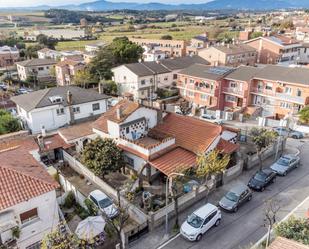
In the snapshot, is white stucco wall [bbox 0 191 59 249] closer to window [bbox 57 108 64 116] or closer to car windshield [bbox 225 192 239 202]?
car windshield [bbox 225 192 239 202]

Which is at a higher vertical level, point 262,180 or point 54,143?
point 54,143

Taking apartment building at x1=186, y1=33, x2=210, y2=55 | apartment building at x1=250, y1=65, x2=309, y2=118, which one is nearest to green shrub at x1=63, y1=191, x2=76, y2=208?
apartment building at x1=250, y1=65, x2=309, y2=118

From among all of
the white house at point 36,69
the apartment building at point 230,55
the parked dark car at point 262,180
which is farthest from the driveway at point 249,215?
the white house at point 36,69

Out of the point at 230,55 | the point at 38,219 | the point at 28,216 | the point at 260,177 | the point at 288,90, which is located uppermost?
the point at 230,55

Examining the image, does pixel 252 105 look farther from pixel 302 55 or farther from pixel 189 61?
pixel 302 55

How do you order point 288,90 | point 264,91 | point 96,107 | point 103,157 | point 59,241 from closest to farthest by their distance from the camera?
point 59,241 → point 103,157 → point 96,107 → point 288,90 → point 264,91

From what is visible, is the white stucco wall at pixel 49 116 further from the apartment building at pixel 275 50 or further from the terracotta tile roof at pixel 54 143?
the apartment building at pixel 275 50

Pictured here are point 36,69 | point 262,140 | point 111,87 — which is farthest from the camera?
point 36,69

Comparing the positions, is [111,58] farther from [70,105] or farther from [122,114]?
[122,114]

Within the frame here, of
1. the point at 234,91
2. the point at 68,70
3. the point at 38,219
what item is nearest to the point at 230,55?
the point at 234,91
